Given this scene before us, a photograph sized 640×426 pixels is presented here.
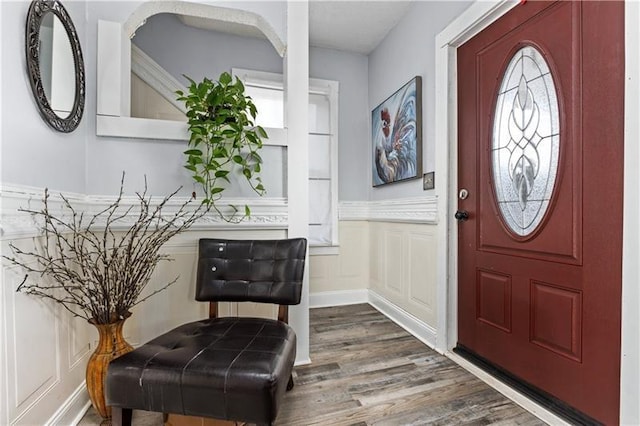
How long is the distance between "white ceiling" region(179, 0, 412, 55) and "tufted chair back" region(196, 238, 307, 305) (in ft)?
6.72

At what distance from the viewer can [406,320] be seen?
2436mm

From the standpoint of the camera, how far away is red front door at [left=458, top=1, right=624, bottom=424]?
1198 millimetres

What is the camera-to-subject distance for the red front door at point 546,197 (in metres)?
1.20

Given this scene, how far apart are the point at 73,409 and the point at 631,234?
7.85ft

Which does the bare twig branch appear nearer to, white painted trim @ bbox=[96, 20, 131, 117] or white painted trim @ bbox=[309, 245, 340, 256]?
white painted trim @ bbox=[96, 20, 131, 117]

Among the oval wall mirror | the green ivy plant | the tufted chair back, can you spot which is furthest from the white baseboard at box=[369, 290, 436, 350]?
the oval wall mirror

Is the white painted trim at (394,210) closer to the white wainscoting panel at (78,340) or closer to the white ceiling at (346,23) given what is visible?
the white ceiling at (346,23)

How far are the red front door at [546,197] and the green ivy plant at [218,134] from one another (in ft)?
4.35

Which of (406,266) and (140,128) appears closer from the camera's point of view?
(140,128)

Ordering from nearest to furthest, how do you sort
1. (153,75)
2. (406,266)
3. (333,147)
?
(153,75), (406,266), (333,147)

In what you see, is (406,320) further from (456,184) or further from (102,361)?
(102,361)

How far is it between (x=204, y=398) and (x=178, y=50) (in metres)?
2.81

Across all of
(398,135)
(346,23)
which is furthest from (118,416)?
(346,23)

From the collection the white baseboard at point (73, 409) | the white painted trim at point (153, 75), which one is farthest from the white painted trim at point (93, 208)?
the white painted trim at point (153, 75)
